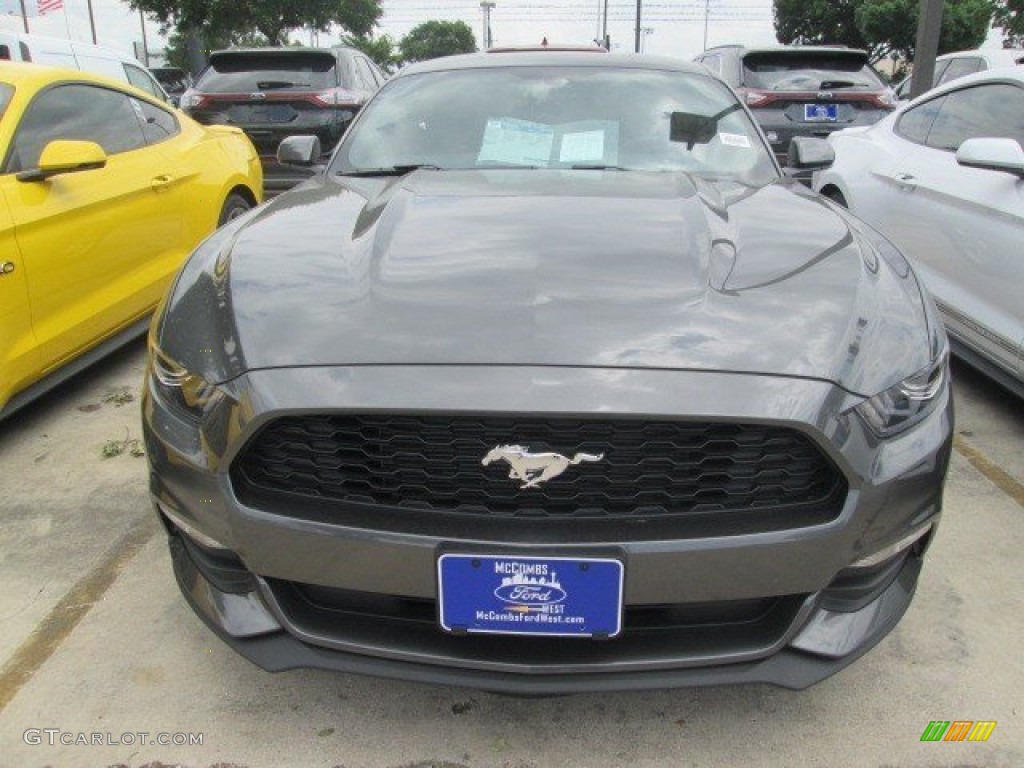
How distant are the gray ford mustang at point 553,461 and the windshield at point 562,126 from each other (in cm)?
101

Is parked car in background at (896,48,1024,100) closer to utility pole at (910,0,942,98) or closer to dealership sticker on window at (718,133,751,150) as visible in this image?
utility pole at (910,0,942,98)

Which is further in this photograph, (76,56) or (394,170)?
(76,56)

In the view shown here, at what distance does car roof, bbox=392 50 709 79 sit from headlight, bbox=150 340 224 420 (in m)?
1.97

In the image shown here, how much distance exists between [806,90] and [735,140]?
15.1 feet

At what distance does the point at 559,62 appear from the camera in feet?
10.8

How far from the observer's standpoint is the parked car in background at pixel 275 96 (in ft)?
24.6

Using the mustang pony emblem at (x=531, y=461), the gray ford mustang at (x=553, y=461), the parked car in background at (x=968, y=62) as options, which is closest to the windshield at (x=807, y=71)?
the parked car in background at (x=968, y=62)

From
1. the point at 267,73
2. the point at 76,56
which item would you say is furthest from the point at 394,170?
the point at 76,56

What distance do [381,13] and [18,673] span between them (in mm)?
36503

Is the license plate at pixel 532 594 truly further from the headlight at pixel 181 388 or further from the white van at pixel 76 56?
the white van at pixel 76 56

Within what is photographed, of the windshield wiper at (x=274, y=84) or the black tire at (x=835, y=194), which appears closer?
the black tire at (x=835, y=194)

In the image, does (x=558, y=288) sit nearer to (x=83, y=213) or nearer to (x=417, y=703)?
(x=417, y=703)

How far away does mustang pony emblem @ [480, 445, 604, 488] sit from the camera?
1.57 m

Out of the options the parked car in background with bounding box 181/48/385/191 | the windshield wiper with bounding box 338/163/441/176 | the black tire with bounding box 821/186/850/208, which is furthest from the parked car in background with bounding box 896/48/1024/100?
the windshield wiper with bounding box 338/163/441/176
